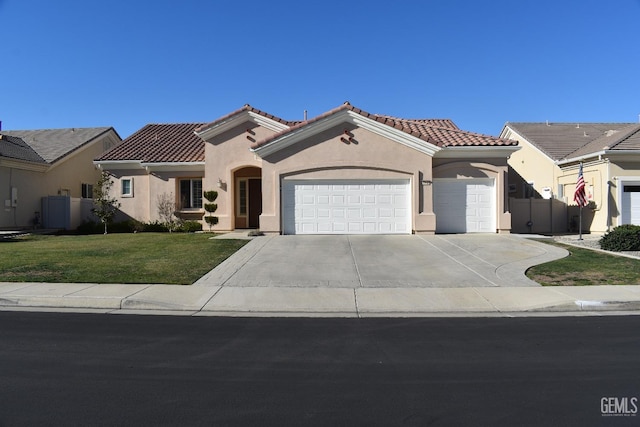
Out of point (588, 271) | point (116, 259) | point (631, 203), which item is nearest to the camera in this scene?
point (588, 271)

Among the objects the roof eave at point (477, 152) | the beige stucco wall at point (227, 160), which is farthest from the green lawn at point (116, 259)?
the roof eave at point (477, 152)

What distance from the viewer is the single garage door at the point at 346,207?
58.7ft

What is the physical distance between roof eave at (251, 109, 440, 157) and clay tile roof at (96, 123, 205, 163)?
18.0 feet


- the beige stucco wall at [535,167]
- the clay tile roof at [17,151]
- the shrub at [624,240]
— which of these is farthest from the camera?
the beige stucco wall at [535,167]

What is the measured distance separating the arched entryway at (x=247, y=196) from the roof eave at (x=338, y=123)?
3.71 metres

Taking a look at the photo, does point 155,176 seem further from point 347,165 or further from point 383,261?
point 383,261

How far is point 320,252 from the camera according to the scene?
46.3 ft

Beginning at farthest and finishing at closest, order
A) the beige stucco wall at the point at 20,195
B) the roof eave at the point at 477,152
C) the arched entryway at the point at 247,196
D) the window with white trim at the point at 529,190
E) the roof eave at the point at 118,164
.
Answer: the window with white trim at the point at 529,190, the roof eave at the point at 118,164, the beige stucco wall at the point at 20,195, the arched entryway at the point at 247,196, the roof eave at the point at 477,152

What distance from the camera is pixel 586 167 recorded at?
21.7m

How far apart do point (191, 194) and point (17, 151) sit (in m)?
10.4

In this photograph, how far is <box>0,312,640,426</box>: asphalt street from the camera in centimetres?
416

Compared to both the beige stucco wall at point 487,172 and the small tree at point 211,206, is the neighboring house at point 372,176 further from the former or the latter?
the small tree at point 211,206

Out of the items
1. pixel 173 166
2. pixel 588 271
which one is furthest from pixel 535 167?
pixel 173 166

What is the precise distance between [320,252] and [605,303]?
7844 millimetres
